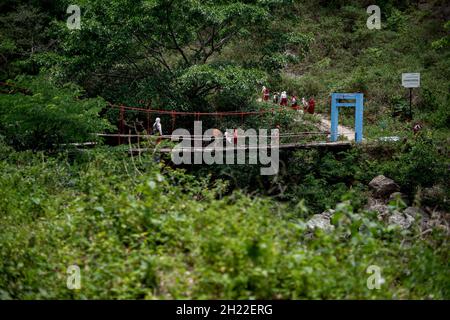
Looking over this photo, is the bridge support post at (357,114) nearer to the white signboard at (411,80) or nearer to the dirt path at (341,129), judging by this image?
the dirt path at (341,129)

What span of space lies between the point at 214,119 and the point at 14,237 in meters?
11.2

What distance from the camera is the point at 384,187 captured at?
1466 centimetres

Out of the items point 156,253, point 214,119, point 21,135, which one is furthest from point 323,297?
point 214,119

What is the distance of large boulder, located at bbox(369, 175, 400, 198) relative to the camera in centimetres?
1466

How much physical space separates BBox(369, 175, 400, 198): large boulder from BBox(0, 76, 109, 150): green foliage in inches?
281

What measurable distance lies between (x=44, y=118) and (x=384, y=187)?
338 inches

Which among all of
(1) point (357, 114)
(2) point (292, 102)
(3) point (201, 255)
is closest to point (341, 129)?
(2) point (292, 102)

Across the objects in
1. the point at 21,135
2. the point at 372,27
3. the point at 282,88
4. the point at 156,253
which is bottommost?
the point at 156,253

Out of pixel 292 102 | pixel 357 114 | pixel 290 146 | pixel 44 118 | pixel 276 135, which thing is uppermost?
pixel 292 102

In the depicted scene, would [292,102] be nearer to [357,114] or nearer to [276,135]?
[357,114]

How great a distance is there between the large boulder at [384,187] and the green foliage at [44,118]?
715 centimetres

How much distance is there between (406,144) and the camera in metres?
15.7
